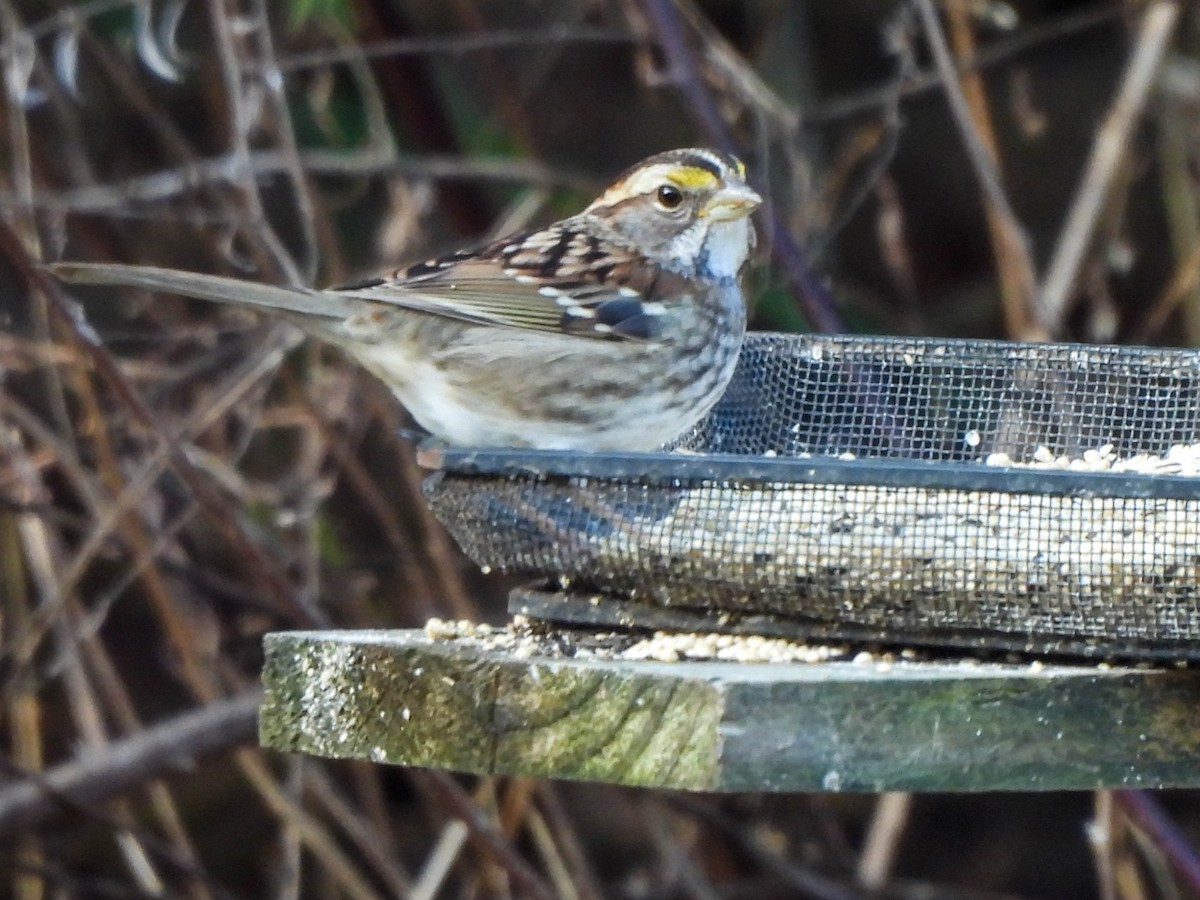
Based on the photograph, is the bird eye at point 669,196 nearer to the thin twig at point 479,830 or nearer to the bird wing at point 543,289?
the bird wing at point 543,289

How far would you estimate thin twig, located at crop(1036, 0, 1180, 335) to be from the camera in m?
4.36

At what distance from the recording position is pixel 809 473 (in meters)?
2.06

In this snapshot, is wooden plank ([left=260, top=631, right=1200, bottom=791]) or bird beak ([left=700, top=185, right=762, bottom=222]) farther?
bird beak ([left=700, top=185, right=762, bottom=222])

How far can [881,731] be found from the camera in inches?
72.5

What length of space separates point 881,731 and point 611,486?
53 cm

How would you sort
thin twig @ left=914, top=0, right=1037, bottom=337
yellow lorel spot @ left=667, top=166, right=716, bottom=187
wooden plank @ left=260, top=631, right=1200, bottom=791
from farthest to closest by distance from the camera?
thin twig @ left=914, top=0, right=1037, bottom=337
yellow lorel spot @ left=667, top=166, right=716, bottom=187
wooden plank @ left=260, top=631, right=1200, bottom=791

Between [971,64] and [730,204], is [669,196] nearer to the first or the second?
[730,204]

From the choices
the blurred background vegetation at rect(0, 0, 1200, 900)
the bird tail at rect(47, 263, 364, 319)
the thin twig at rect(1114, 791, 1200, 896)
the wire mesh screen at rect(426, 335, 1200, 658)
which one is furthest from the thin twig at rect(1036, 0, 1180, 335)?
the wire mesh screen at rect(426, 335, 1200, 658)

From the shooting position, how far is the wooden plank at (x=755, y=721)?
69.9 inches

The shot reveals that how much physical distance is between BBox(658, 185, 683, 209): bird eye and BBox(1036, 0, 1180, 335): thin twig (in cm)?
111

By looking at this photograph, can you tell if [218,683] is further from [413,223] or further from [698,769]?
[698,769]

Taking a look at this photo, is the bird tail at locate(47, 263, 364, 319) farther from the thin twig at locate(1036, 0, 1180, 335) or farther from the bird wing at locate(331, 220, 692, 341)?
the thin twig at locate(1036, 0, 1180, 335)

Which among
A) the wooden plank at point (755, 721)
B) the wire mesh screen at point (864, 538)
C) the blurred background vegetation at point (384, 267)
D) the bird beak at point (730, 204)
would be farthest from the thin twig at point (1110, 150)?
the wooden plank at point (755, 721)

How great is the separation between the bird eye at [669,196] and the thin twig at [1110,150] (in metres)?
1.11
